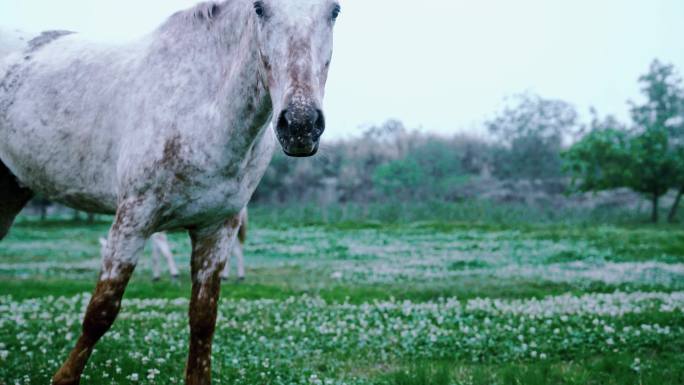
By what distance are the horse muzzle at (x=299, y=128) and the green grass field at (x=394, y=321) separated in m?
3.09

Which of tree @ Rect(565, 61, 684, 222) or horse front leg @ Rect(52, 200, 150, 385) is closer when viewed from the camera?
horse front leg @ Rect(52, 200, 150, 385)

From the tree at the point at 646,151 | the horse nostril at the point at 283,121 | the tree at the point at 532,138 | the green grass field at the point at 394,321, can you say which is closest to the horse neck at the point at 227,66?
the horse nostril at the point at 283,121

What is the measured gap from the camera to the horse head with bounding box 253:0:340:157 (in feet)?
11.2

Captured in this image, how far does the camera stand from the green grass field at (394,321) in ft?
20.6

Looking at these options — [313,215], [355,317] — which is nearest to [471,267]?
[355,317]

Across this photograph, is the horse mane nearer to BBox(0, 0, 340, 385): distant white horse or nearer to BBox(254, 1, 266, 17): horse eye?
BBox(0, 0, 340, 385): distant white horse

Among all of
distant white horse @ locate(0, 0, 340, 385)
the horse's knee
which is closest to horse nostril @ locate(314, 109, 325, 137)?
distant white horse @ locate(0, 0, 340, 385)

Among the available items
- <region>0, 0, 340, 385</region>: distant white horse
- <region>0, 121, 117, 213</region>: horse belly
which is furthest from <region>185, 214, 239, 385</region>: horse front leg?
<region>0, 121, 117, 213</region>: horse belly

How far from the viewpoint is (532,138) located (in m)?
53.5

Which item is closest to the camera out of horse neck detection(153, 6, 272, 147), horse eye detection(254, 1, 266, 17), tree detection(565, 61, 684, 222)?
horse eye detection(254, 1, 266, 17)

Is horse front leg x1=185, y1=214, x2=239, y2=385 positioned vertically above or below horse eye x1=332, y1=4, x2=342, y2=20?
below

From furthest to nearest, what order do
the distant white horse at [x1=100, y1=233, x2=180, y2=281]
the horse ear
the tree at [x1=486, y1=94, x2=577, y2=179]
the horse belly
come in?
the tree at [x1=486, y1=94, x2=577, y2=179]
the distant white horse at [x1=100, y1=233, x2=180, y2=281]
the horse belly
the horse ear

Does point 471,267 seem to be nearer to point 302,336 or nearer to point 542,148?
point 302,336

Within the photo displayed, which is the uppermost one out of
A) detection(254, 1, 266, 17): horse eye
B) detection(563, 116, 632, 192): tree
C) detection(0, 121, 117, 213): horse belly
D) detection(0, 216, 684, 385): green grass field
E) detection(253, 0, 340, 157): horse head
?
detection(563, 116, 632, 192): tree
